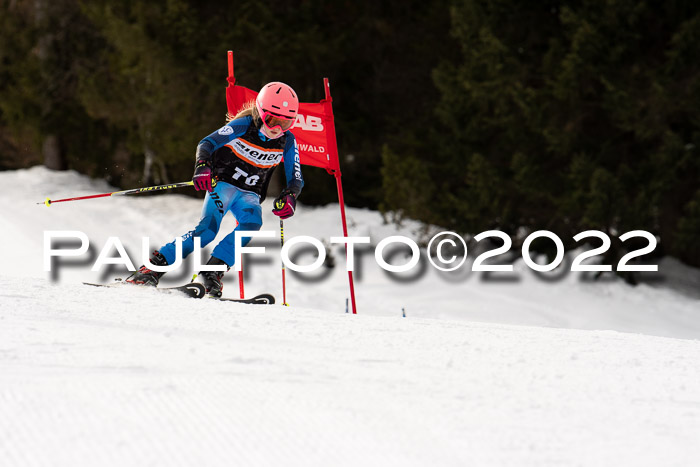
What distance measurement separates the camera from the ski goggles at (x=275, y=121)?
529 cm

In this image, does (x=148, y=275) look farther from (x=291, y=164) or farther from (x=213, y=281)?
(x=291, y=164)

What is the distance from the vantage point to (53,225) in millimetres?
12289

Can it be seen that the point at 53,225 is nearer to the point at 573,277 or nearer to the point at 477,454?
the point at 573,277

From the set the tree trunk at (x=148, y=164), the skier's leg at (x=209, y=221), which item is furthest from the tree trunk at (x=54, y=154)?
the skier's leg at (x=209, y=221)

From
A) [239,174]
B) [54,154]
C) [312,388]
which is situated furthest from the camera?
[54,154]

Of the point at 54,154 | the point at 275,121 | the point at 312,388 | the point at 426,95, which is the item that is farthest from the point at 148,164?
the point at 312,388

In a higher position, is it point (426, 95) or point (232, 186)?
point (426, 95)

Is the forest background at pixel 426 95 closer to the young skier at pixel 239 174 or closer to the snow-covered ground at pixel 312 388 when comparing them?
the young skier at pixel 239 174

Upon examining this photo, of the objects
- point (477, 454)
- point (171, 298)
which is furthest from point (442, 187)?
point (477, 454)

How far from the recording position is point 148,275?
5.30 m

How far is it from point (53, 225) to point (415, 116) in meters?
6.86

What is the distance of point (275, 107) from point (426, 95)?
8.80 metres

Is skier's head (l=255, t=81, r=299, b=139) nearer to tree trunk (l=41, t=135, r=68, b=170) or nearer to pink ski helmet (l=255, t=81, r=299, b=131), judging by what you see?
pink ski helmet (l=255, t=81, r=299, b=131)

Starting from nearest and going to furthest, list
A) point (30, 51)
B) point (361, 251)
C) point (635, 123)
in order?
point (635, 123) → point (361, 251) → point (30, 51)
